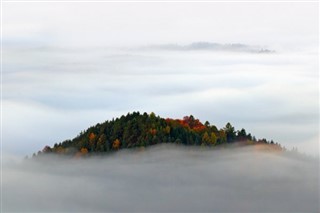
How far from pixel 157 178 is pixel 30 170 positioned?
71.1 ft

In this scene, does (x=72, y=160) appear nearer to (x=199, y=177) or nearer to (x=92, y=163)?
(x=92, y=163)

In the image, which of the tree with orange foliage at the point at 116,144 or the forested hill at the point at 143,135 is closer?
the forested hill at the point at 143,135

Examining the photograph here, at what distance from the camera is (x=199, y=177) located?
463 feet

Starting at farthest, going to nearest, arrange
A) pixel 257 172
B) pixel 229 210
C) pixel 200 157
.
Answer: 1. pixel 257 172
2. pixel 200 157
3. pixel 229 210

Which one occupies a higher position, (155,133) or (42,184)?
(155,133)

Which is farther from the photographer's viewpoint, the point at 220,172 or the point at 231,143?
the point at 220,172

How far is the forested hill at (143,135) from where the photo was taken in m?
129

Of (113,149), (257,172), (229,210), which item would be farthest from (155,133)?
(257,172)

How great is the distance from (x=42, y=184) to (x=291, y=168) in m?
42.7

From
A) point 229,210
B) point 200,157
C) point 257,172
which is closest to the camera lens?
point 229,210

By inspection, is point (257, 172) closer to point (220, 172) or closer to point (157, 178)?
point (220, 172)

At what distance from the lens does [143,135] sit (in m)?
131

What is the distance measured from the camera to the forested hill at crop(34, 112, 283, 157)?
129 m

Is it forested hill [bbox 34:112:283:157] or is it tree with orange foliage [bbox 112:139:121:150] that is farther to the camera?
tree with orange foliage [bbox 112:139:121:150]
